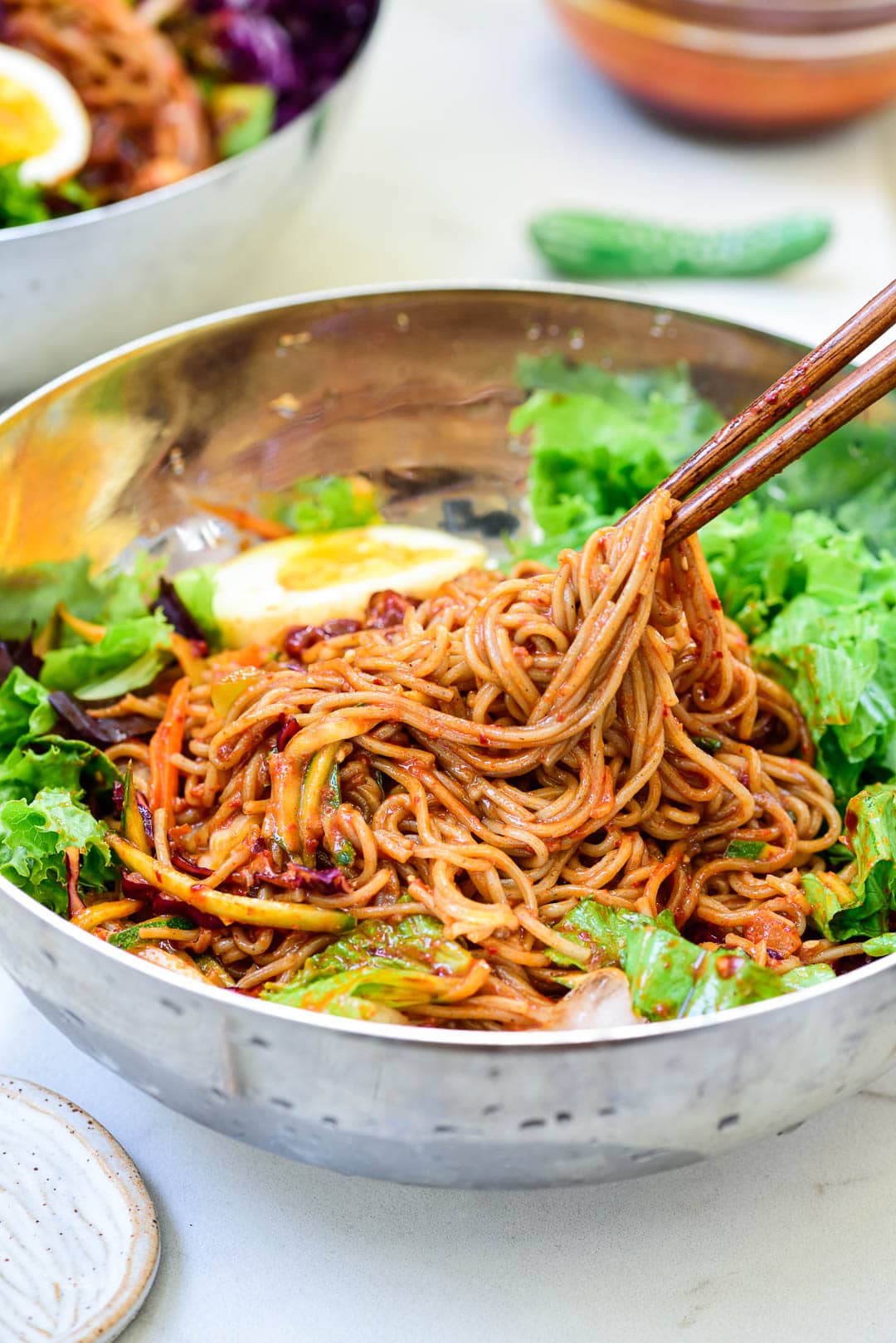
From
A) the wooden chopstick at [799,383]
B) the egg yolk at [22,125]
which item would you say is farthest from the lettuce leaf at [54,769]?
the egg yolk at [22,125]

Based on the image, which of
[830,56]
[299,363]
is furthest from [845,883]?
[830,56]

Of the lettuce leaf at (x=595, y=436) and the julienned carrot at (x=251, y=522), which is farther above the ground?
the lettuce leaf at (x=595, y=436)

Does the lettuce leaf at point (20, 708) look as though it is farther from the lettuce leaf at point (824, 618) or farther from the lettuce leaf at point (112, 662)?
the lettuce leaf at point (824, 618)

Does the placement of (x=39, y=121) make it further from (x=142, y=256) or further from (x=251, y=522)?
(x=251, y=522)

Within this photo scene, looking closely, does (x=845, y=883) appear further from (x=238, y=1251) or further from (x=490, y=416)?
(x=490, y=416)

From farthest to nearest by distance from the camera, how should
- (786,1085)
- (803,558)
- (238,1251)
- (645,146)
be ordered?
(645,146) < (803,558) < (238,1251) < (786,1085)

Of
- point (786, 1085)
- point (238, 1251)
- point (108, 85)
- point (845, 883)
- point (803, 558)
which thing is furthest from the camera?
point (108, 85)
